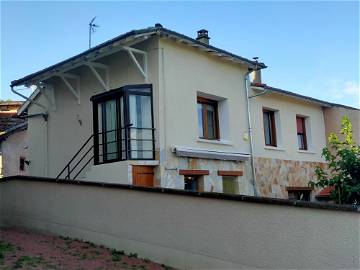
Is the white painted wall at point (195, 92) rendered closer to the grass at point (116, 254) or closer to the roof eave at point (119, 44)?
the roof eave at point (119, 44)

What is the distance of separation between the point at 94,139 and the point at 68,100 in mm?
2690

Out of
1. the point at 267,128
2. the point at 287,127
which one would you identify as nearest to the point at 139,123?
the point at 267,128

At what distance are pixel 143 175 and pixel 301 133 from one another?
9.29 m

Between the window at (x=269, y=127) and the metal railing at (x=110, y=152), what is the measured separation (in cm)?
625

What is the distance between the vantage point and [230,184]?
14.0 metres

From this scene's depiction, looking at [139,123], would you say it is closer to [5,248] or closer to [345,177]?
[5,248]

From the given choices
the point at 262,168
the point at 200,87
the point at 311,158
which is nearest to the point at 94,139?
the point at 200,87

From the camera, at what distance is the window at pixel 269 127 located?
656 inches

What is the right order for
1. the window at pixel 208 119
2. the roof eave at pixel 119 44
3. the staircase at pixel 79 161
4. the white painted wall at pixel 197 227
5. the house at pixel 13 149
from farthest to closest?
1. the house at pixel 13 149
2. the window at pixel 208 119
3. the staircase at pixel 79 161
4. the roof eave at pixel 119 44
5. the white painted wall at pixel 197 227

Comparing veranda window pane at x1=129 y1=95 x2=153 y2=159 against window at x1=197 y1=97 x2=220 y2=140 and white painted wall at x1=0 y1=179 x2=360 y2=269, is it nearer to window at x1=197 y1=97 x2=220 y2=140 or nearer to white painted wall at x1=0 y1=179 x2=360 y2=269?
white painted wall at x1=0 y1=179 x2=360 y2=269

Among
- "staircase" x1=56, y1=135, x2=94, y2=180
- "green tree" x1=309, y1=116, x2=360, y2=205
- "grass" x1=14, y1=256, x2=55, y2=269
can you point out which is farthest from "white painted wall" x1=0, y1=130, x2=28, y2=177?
"green tree" x1=309, y1=116, x2=360, y2=205

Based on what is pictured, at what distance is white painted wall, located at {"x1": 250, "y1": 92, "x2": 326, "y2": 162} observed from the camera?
15.7 meters

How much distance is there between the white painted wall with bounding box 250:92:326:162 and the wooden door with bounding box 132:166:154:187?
489 centimetres

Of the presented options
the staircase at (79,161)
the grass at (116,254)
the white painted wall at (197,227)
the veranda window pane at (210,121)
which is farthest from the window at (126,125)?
the grass at (116,254)
